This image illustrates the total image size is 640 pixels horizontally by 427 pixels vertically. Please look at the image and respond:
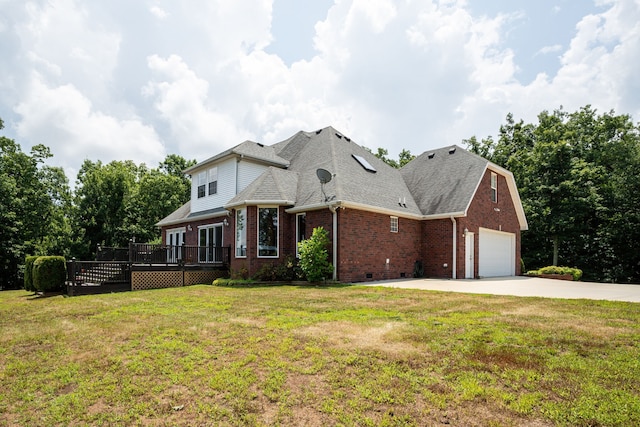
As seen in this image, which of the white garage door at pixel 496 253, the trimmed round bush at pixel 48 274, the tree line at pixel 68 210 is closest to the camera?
the trimmed round bush at pixel 48 274

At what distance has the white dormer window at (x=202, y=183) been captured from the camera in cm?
2047

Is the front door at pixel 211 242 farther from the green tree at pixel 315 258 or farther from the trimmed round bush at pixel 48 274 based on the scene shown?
the trimmed round bush at pixel 48 274

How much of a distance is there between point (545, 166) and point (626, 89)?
277 inches

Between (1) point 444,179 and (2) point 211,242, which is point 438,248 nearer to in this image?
(1) point 444,179

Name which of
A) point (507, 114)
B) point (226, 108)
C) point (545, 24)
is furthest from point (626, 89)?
point (226, 108)

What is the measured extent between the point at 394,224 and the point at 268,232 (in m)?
5.79

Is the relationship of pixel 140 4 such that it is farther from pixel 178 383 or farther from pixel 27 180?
pixel 27 180

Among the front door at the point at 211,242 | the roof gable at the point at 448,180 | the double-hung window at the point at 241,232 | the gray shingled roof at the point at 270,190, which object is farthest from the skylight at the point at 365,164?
the front door at the point at 211,242

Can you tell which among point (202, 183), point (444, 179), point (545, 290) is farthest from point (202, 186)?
point (545, 290)

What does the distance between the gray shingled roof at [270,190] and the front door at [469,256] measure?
8.42 meters

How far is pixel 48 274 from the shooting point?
1354cm

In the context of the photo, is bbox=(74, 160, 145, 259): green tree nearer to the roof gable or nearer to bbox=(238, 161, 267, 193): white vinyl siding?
bbox=(238, 161, 267, 193): white vinyl siding

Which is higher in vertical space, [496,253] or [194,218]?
[194,218]

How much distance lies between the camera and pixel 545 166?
86.1 ft
